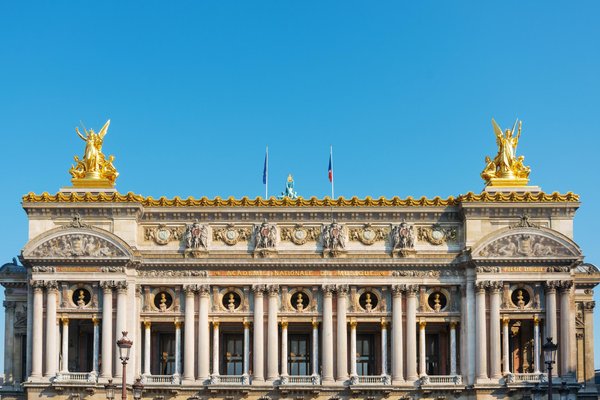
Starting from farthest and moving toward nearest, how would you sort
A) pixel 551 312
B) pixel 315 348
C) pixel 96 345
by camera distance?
pixel 315 348 < pixel 96 345 < pixel 551 312

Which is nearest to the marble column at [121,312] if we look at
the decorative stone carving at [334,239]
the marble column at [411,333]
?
the decorative stone carving at [334,239]

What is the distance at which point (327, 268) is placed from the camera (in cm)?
7875

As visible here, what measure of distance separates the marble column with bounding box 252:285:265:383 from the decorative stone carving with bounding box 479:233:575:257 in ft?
45.1

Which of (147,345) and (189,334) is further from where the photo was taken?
(147,345)

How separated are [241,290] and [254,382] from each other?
18.9 ft

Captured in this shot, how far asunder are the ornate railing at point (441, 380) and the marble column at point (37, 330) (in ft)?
75.6

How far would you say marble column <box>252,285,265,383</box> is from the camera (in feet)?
255

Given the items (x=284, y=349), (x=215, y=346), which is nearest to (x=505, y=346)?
(x=284, y=349)

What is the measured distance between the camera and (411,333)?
255ft

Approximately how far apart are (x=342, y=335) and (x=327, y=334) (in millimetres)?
920

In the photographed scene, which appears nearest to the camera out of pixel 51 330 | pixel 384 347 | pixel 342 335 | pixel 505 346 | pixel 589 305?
pixel 51 330

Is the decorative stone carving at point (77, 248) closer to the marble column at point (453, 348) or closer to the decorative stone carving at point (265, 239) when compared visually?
the decorative stone carving at point (265, 239)

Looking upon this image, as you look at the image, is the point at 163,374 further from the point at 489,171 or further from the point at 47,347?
the point at 489,171

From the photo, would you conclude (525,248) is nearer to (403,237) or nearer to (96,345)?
(403,237)
